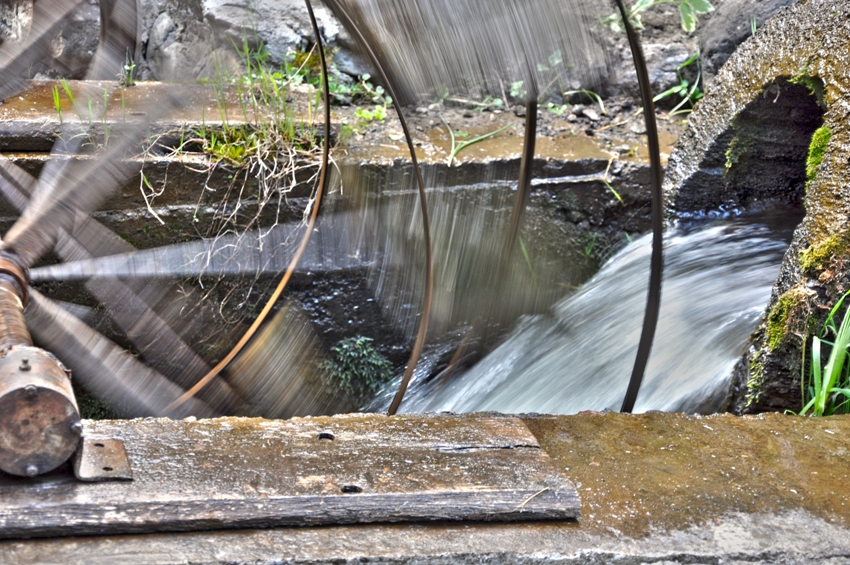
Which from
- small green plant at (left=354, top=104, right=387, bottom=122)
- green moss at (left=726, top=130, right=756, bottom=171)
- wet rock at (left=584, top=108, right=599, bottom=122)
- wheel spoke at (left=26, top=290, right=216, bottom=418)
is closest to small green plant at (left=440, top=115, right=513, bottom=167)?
small green plant at (left=354, top=104, right=387, bottom=122)

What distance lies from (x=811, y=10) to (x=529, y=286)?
1.84 meters

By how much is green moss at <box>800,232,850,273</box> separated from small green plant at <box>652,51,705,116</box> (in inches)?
95.1

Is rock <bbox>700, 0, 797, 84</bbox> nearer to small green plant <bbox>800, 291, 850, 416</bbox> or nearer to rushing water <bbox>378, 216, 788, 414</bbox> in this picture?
rushing water <bbox>378, 216, 788, 414</bbox>

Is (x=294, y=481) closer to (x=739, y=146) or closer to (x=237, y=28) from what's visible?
(x=739, y=146)

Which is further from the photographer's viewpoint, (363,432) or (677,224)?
(677,224)

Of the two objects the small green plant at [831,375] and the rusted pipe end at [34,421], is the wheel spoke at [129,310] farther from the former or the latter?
the small green plant at [831,375]

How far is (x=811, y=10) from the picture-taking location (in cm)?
281

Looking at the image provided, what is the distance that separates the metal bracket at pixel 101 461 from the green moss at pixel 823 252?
2071 millimetres

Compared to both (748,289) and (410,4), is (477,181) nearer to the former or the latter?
(748,289)

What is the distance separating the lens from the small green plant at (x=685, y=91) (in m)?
4.58

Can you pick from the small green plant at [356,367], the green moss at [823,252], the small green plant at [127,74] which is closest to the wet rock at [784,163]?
the green moss at [823,252]

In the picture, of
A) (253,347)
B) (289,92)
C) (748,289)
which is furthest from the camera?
(289,92)

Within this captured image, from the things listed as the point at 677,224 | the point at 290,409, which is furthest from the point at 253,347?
the point at 677,224

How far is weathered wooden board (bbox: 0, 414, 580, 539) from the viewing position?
1.32 meters
